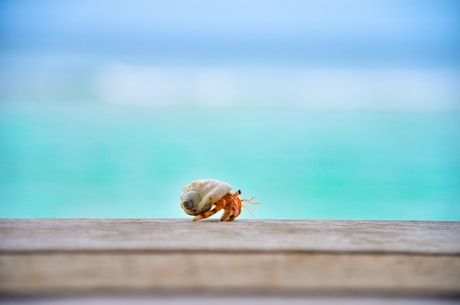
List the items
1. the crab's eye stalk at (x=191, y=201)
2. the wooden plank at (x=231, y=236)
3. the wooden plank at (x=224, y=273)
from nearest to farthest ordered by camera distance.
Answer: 1. the wooden plank at (x=224, y=273)
2. the wooden plank at (x=231, y=236)
3. the crab's eye stalk at (x=191, y=201)

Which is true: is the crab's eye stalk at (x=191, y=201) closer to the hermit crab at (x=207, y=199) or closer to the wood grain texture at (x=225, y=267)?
the hermit crab at (x=207, y=199)

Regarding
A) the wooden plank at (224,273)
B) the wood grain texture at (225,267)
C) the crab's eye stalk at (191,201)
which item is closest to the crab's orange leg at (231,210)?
the crab's eye stalk at (191,201)

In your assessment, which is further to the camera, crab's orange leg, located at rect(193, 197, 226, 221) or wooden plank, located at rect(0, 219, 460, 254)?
crab's orange leg, located at rect(193, 197, 226, 221)

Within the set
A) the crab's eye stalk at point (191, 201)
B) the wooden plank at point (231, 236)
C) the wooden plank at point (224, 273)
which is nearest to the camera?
the wooden plank at point (224, 273)

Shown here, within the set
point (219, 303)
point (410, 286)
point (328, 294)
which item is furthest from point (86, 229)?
point (410, 286)

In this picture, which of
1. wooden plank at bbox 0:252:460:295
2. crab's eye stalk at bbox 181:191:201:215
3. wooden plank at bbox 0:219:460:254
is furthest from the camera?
A: crab's eye stalk at bbox 181:191:201:215

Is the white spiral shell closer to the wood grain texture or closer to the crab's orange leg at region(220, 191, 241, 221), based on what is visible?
the crab's orange leg at region(220, 191, 241, 221)

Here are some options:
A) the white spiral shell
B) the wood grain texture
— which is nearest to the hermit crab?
the white spiral shell
